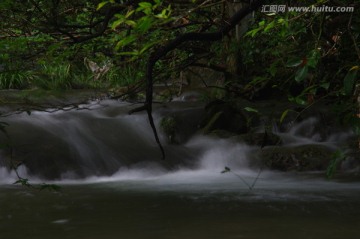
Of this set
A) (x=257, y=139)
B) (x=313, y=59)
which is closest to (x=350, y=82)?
(x=313, y=59)

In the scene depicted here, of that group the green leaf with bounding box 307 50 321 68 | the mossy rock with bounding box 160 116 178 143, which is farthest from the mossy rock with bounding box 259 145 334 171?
the green leaf with bounding box 307 50 321 68

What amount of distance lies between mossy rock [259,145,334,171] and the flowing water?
0.89 feet

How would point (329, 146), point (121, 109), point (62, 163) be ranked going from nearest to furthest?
1. point (62, 163)
2. point (329, 146)
3. point (121, 109)

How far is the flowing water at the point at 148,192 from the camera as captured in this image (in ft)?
9.63

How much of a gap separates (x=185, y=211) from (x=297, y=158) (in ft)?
11.2

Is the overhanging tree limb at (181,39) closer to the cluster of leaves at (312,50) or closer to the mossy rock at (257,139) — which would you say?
the cluster of leaves at (312,50)

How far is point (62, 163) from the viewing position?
630cm

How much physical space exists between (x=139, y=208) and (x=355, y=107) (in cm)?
173

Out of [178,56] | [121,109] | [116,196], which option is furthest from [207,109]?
[116,196]

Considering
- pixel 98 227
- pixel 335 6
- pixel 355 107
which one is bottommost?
pixel 98 227

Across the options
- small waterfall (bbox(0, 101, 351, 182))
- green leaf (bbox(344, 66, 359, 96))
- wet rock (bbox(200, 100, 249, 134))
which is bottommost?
small waterfall (bbox(0, 101, 351, 182))

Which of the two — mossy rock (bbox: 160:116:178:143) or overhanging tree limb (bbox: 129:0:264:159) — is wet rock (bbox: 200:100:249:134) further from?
overhanging tree limb (bbox: 129:0:264:159)

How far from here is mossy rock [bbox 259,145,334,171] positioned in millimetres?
6379

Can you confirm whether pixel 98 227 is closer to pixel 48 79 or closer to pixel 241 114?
pixel 241 114
